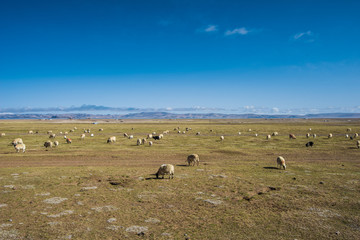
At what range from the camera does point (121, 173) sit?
2080 cm

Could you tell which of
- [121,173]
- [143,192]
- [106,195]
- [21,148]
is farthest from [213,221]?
[21,148]

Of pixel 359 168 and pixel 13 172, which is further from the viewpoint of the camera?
pixel 359 168

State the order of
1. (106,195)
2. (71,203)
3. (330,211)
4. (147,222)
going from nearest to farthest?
(147,222)
(330,211)
(71,203)
(106,195)

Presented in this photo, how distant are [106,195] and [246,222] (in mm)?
9048

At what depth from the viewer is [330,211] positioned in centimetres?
1199

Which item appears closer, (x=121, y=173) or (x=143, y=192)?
(x=143, y=192)

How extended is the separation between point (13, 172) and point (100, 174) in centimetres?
828

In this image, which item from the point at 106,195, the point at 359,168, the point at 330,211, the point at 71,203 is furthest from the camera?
the point at 359,168

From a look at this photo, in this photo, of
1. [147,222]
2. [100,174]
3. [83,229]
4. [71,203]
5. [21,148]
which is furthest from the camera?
[21,148]

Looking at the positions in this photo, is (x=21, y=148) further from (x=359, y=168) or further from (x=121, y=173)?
(x=359, y=168)

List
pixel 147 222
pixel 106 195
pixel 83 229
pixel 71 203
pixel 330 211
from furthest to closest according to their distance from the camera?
pixel 106 195 → pixel 71 203 → pixel 330 211 → pixel 147 222 → pixel 83 229

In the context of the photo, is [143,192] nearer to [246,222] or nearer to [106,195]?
[106,195]

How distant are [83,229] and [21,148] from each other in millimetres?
30966

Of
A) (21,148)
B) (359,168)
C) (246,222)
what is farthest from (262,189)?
Result: (21,148)
